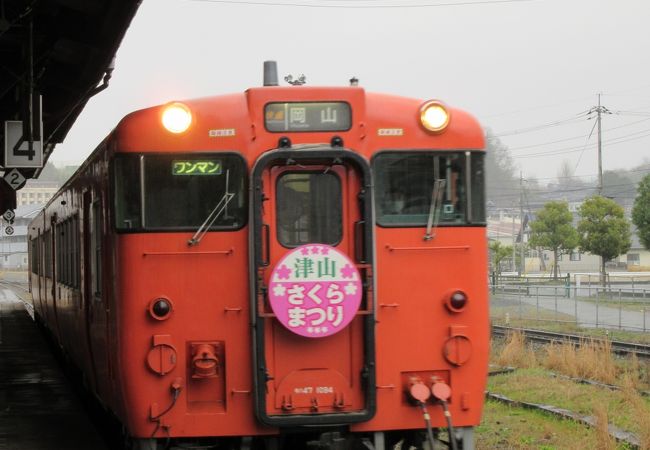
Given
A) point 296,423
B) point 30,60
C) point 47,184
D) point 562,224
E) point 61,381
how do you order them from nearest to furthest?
1. point 296,423
2. point 30,60
3. point 61,381
4. point 562,224
5. point 47,184

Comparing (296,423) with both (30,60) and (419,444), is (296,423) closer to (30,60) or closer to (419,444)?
(419,444)

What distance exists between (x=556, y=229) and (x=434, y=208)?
1963 inches

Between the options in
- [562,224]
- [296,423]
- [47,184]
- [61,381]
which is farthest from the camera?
[47,184]

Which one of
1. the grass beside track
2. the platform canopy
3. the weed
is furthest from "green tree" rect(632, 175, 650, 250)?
the weed

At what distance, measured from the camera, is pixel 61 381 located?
15.2 metres

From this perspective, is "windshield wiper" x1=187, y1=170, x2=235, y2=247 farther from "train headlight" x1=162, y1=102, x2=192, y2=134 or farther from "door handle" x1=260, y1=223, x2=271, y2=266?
"train headlight" x1=162, y1=102, x2=192, y2=134

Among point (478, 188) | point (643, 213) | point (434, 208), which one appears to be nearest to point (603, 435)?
point (478, 188)

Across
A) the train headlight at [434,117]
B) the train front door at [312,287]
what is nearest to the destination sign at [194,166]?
the train front door at [312,287]

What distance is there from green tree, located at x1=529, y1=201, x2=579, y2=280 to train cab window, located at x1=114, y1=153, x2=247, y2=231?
161 feet

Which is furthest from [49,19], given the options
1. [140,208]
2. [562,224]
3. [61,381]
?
[562,224]

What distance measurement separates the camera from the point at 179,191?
680 centimetres

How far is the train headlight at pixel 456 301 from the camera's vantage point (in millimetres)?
6898

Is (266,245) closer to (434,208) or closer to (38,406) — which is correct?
(434,208)

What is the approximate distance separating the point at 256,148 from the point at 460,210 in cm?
147
